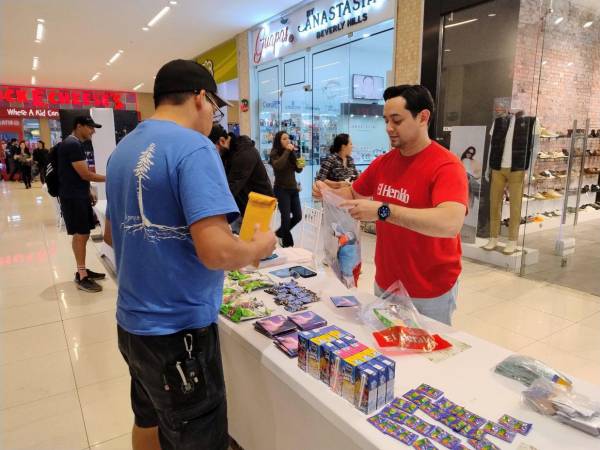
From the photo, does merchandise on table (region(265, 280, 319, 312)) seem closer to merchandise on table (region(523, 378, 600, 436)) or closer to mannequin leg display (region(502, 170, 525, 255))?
merchandise on table (region(523, 378, 600, 436))

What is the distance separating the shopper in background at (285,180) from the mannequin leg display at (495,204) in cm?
250

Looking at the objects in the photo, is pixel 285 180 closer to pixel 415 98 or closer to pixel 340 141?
pixel 340 141

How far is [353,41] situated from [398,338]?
6.59 m

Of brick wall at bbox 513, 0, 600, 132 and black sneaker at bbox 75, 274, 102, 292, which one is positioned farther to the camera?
brick wall at bbox 513, 0, 600, 132

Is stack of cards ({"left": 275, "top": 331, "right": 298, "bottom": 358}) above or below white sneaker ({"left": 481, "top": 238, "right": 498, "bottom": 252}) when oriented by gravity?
above

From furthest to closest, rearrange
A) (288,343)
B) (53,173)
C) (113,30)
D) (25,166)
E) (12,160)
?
(12,160)
(25,166)
(113,30)
(53,173)
(288,343)

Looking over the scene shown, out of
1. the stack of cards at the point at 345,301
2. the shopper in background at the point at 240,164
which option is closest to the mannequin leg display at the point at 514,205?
the shopper in background at the point at 240,164

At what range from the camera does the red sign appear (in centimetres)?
1727

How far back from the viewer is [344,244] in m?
1.69

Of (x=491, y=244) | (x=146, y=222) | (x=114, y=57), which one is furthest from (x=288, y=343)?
(x=114, y=57)

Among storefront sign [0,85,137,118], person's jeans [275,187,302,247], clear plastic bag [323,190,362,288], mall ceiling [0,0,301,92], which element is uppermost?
mall ceiling [0,0,301,92]

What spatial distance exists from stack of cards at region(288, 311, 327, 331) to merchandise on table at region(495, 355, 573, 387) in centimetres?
62

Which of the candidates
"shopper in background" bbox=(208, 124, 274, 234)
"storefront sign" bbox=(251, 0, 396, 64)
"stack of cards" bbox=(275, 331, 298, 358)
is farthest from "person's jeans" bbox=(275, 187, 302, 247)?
"stack of cards" bbox=(275, 331, 298, 358)

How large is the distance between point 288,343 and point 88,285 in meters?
3.60
